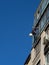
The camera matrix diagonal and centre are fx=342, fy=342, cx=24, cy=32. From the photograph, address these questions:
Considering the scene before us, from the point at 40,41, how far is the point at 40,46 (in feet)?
3.03

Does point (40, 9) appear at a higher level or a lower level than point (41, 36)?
higher

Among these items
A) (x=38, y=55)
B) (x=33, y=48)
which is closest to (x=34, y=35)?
(x=33, y=48)

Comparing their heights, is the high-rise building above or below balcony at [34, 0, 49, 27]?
Result: below

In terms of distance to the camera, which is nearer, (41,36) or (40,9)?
(41,36)

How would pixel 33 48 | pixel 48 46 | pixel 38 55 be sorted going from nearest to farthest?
pixel 48 46
pixel 38 55
pixel 33 48

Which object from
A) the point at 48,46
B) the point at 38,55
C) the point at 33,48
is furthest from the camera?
the point at 33,48

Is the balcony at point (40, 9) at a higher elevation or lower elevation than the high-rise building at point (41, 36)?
higher

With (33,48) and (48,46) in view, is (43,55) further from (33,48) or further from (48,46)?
(33,48)

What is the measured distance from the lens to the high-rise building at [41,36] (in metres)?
40.6

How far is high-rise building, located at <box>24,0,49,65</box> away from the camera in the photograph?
40572 mm

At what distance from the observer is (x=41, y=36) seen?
4369cm

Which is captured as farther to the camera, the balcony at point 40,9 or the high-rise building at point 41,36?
the balcony at point 40,9

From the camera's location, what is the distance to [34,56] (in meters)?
45.1

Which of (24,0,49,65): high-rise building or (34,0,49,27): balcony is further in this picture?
(34,0,49,27): balcony
